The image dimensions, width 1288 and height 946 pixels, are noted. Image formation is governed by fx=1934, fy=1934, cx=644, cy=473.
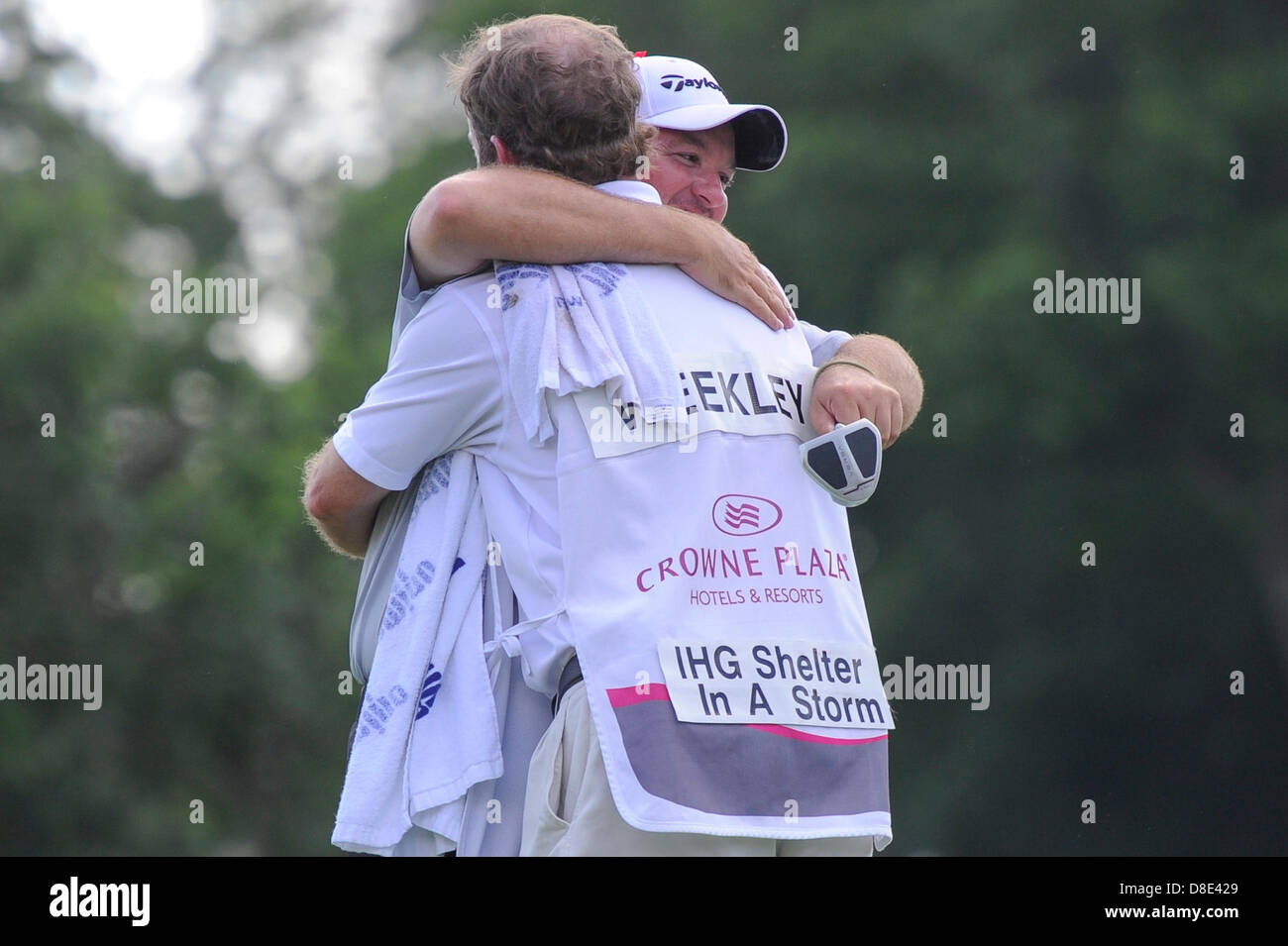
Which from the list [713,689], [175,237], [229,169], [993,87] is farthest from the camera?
[229,169]

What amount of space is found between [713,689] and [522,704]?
0.39 metres

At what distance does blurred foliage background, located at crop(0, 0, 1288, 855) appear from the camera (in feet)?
60.8

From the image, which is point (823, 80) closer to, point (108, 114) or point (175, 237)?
point (108, 114)

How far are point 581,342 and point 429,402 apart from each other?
0.27m

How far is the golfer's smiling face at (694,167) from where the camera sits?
145 inches

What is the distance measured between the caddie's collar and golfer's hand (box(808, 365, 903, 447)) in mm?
437

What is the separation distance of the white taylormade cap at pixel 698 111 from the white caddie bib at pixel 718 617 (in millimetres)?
528

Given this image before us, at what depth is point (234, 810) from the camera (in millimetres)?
21719

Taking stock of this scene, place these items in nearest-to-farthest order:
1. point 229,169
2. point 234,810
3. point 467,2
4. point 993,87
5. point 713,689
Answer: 1. point 713,689
2. point 993,87
3. point 234,810
4. point 467,2
5. point 229,169

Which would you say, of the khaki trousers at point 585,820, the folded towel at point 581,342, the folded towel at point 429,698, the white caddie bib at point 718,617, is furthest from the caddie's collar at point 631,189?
the khaki trousers at point 585,820

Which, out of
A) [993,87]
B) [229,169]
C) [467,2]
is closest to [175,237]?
[229,169]
